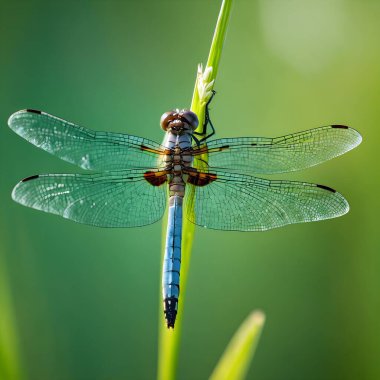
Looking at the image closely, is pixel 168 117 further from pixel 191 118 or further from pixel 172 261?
pixel 172 261

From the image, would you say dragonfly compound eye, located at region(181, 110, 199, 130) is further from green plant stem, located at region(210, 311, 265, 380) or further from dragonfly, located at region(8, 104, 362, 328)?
green plant stem, located at region(210, 311, 265, 380)

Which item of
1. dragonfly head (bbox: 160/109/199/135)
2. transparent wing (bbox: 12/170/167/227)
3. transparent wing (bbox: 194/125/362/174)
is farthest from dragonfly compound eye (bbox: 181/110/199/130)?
transparent wing (bbox: 12/170/167/227)

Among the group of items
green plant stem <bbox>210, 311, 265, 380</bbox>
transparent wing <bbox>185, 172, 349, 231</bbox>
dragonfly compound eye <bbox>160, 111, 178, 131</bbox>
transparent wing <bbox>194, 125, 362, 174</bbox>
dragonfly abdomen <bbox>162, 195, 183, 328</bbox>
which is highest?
dragonfly compound eye <bbox>160, 111, 178, 131</bbox>

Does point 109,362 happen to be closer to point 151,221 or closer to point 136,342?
point 136,342

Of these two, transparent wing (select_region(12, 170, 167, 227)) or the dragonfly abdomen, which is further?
transparent wing (select_region(12, 170, 167, 227))

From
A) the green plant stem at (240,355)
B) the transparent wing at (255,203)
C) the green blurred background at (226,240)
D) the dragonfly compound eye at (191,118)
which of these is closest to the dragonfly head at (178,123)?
the dragonfly compound eye at (191,118)

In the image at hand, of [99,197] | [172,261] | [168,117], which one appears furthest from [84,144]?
[172,261]
